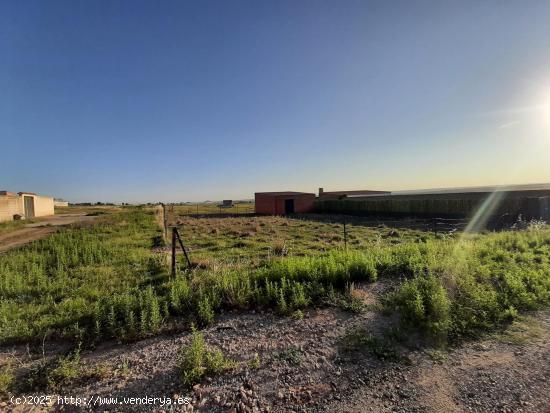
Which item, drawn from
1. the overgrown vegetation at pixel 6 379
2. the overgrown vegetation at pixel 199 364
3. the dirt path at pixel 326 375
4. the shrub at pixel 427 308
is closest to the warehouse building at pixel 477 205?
the shrub at pixel 427 308

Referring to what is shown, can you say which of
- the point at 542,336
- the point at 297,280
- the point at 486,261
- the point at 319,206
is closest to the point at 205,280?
the point at 297,280

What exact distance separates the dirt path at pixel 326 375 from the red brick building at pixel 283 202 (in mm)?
34831

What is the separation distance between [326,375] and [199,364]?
1.45 metres

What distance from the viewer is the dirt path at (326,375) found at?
2678 millimetres

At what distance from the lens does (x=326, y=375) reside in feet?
10.1

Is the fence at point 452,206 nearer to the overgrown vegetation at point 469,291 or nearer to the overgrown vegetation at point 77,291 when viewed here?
the overgrown vegetation at point 469,291

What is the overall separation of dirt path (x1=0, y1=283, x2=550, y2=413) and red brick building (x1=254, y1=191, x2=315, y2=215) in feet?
114

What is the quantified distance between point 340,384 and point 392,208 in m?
31.4

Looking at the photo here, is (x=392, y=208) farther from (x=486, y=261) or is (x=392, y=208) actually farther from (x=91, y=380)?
(x=91, y=380)

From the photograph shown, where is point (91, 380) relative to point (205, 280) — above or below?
below

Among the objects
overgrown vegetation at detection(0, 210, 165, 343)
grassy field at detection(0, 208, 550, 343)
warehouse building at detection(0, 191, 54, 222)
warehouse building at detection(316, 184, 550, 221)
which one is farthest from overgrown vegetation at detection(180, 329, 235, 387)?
warehouse building at detection(0, 191, 54, 222)

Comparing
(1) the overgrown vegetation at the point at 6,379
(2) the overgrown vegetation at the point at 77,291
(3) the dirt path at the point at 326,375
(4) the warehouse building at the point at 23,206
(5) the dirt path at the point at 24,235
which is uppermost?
(4) the warehouse building at the point at 23,206

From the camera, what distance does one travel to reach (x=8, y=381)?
10.1 feet

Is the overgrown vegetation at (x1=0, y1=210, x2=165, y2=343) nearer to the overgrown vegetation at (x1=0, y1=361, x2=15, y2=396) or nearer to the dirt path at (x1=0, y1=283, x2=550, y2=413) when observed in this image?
the dirt path at (x1=0, y1=283, x2=550, y2=413)
